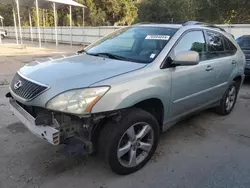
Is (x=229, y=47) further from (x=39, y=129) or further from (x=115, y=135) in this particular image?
(x=39, y=129)

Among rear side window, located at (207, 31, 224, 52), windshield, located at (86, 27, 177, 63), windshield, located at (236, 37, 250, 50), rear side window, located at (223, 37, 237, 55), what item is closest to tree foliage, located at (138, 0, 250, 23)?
windshield, located at (236, 37, 250, 50)

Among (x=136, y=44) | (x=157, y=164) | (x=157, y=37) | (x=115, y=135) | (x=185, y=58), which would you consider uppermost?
(x=157, y=37)

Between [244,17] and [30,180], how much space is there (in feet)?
63.5

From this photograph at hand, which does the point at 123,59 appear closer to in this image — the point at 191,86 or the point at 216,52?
the point at 191,86

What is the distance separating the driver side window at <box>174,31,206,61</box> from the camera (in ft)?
11.4

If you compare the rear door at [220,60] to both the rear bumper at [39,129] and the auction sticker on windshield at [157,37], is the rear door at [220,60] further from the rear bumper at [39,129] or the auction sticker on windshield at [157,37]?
the rear bumper at [39,129]

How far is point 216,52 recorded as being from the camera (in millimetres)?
4293

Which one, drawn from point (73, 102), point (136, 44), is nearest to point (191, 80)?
point (136, 44)

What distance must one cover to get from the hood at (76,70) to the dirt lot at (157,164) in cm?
110

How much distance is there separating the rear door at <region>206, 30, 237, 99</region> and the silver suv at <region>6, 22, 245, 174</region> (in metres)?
0.07

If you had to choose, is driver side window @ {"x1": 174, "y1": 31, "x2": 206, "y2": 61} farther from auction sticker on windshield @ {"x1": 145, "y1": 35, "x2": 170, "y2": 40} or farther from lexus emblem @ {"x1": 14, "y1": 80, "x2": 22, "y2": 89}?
lexus emblem @ {"x1": 14, "y1": 80, "x2": 22, "y2": 89}

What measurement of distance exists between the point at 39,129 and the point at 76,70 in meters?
0.75

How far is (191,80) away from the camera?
359 cm

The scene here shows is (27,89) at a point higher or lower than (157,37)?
lower
